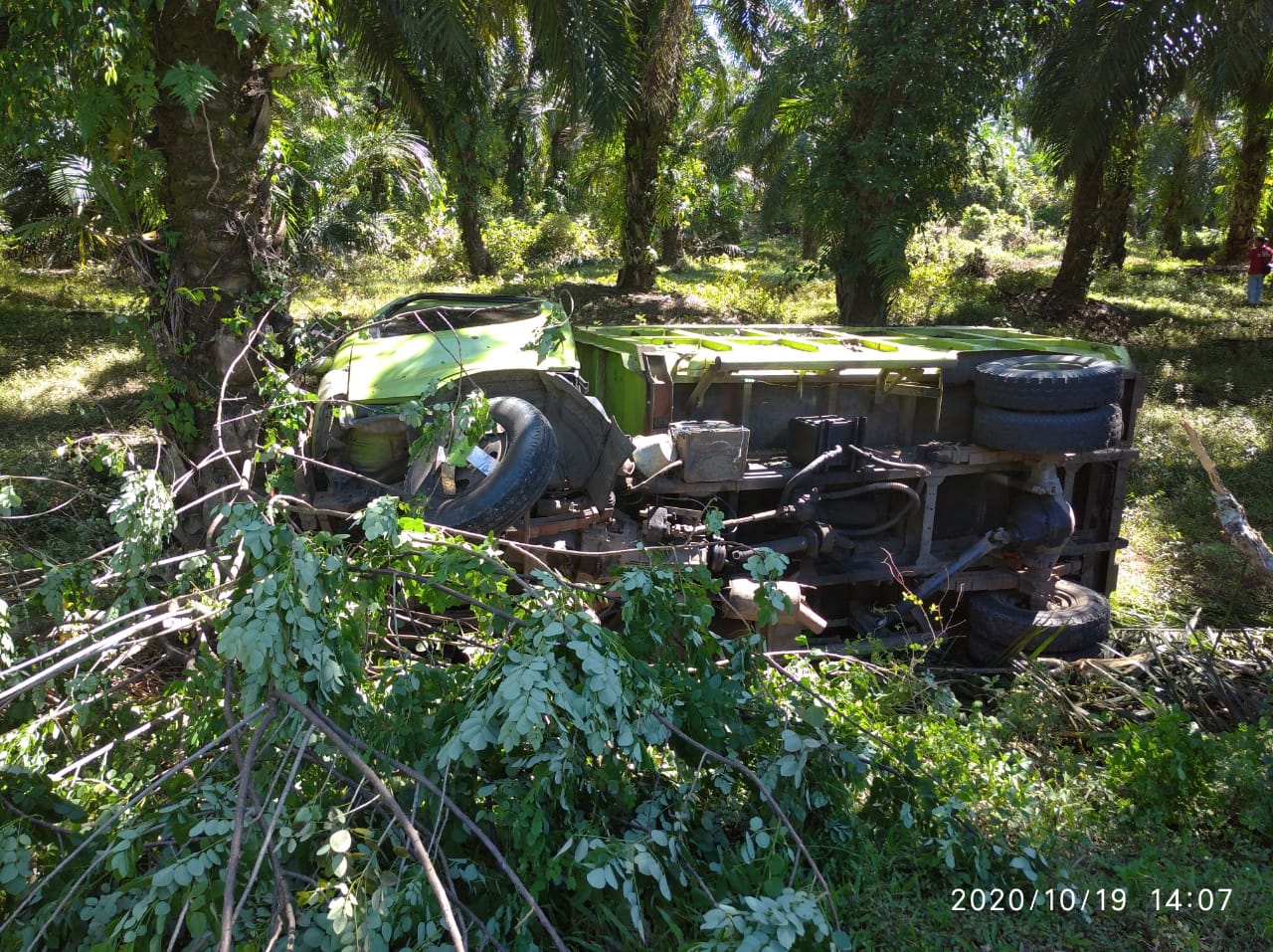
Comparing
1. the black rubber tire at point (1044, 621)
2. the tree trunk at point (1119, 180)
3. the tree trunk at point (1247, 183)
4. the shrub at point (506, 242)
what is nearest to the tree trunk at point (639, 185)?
the tree trunk at point (1119, 180)

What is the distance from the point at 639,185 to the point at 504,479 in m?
11.9

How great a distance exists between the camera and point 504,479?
15.7 ft

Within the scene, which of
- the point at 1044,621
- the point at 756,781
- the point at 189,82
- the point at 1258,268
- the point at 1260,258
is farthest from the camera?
the point at 1258,268

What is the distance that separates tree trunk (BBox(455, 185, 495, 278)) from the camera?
784 inches

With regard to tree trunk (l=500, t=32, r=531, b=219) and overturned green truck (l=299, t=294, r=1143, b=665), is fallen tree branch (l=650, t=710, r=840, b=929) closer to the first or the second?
overturned green truck (l=299, t=294, r=1143, b=665)

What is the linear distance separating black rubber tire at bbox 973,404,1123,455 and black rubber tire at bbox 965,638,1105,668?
132 cm

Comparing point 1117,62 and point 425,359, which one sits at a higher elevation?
point 1117,62

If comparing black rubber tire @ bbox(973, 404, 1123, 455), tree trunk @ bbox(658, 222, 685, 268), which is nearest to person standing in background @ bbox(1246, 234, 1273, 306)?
tree trunk @ bbox(658, 222, 685, 268)

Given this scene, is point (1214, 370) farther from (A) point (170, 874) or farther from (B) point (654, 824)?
(A) point (170, 874)

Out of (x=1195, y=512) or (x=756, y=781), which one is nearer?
(x=756, y=781)

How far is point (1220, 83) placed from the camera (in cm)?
1130

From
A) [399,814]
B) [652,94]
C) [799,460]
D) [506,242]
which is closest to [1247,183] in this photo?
[652,94]

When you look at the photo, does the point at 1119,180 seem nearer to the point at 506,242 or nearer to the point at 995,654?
the point at 995,654

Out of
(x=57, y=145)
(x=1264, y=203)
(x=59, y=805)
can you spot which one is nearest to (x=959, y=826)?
(x=59, y=805)
